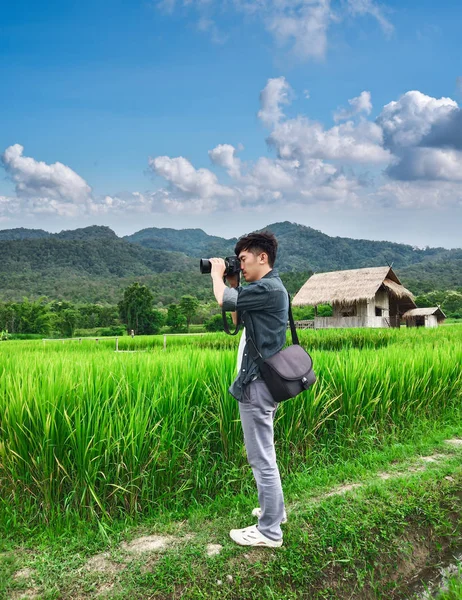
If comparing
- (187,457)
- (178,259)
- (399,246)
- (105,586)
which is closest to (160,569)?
(105,586)

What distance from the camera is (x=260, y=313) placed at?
7.59 feet

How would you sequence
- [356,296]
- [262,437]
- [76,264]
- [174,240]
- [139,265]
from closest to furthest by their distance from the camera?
1. [262,437]
2. [356,296]
3. [76,264]
4. [139,265]
5. [174,240]

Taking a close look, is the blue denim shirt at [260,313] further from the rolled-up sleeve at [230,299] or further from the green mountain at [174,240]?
the green mountain at [174,240]

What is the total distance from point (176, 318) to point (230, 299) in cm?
4879

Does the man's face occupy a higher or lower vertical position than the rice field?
higher

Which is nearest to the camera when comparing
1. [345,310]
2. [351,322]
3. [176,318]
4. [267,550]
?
[267,550]

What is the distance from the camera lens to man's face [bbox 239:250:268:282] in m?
2.40

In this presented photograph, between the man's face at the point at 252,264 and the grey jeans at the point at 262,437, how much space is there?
1.76ft

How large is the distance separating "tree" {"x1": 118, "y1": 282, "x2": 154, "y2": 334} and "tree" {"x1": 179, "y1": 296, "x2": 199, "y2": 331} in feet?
11.2

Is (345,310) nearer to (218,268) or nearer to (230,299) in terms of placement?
(218,268)

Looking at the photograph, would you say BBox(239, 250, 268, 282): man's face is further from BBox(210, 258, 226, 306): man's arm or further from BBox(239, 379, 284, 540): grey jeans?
BBox(239, 379, 284, 540): grey jeans

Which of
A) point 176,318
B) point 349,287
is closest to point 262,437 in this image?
point 349,287

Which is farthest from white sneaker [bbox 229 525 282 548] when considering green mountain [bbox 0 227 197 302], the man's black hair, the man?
green mountain [bbox 0 227 197 302]

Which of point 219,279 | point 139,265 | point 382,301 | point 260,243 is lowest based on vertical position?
point 382,301
